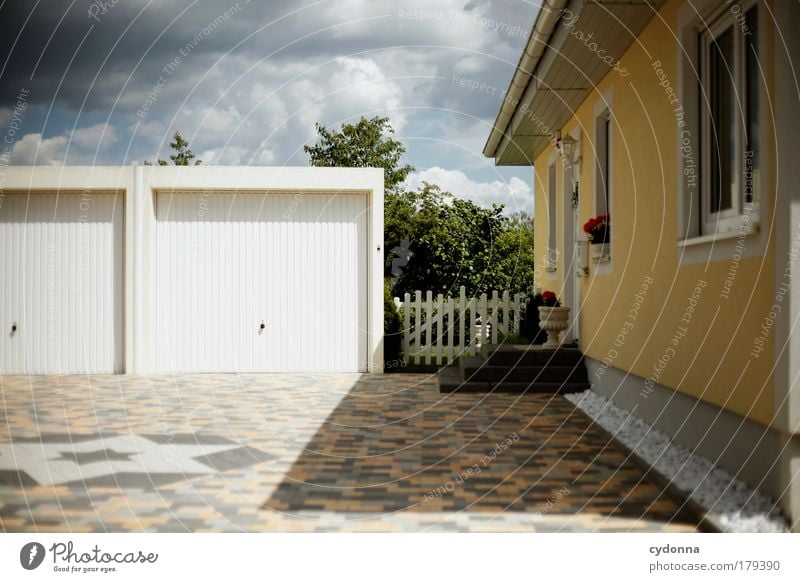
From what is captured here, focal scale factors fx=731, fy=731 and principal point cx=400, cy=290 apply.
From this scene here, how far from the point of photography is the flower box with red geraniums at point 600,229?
8.80 metres

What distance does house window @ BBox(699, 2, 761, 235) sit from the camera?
480cm

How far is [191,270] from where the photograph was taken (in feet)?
39.2

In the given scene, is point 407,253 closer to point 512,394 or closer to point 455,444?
point 512,394

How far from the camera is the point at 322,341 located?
11.9 meters

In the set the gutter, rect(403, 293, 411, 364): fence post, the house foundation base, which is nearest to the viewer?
the house foundation base

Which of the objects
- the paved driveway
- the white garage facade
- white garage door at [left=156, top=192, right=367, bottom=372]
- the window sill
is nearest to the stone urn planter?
the paved driveway

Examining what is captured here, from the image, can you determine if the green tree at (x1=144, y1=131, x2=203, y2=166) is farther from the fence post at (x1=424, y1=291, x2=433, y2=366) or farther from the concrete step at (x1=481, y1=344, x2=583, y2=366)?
the concrete step at (x1=481, y1=344, x2=583, y2=366)

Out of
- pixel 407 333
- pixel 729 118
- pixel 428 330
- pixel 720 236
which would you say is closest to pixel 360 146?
pixel 428 330

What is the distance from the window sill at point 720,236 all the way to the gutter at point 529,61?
2.37 meters

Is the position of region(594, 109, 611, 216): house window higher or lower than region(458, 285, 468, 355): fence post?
higher

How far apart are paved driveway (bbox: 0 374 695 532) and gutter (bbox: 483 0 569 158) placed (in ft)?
→ 12.5

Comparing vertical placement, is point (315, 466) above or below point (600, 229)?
below

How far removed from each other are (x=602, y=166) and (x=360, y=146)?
18.0 metres

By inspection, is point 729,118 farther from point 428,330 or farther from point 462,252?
point 462,252
